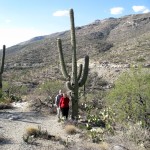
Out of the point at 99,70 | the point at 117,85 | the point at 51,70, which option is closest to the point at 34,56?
the point at 51,70

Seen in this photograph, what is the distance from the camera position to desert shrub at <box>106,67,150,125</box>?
1512 cm

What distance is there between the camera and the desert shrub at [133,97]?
15.1m

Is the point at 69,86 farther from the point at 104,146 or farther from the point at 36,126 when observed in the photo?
the point at 104,146

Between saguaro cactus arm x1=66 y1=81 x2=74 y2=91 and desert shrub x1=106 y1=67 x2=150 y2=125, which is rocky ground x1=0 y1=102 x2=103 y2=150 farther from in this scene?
desert shrub x1=106 y1=67 x2=150 y2=125

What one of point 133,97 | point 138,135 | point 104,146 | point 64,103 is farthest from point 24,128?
point 133,97

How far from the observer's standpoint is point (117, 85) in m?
16.1

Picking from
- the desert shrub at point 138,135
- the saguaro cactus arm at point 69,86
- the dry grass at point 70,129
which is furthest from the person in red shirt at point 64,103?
the desert shrub at point 138,135

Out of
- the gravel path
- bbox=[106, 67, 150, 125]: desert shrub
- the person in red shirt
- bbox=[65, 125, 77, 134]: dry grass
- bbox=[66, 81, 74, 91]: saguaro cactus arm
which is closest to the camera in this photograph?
the gravel path

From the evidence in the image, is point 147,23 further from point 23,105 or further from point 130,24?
point 23,105

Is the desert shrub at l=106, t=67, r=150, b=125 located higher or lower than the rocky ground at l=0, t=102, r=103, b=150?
higher

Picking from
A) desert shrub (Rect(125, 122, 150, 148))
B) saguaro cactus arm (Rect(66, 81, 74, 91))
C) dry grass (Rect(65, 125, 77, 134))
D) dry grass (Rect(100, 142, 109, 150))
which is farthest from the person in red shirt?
dry grass (Rect(100, 142, 109, 150))

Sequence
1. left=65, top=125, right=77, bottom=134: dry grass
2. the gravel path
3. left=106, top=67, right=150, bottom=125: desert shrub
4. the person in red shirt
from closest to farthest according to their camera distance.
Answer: the gravel path, left=65, top=125, right=77, bottom=134: dry grass, left=106, top=67, right=150, bottom=125: desert shrub, the person in red shirt

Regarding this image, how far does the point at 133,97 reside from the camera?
15.4 m

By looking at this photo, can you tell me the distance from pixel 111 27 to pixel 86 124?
11101 centimetres
